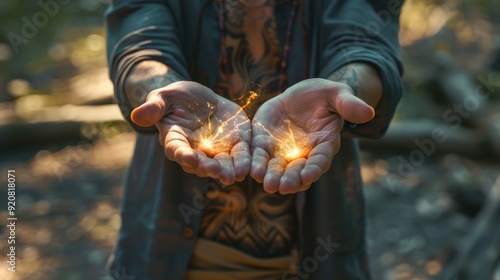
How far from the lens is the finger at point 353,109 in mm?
1635

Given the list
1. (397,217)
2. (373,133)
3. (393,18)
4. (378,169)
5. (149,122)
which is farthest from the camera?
(378,169)

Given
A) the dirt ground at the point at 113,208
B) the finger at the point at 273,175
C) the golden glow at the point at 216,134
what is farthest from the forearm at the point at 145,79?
the dirt ground at the point at 113,208

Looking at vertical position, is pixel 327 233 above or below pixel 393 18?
below

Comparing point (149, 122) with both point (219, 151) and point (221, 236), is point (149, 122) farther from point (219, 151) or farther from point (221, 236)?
point (221, 236)

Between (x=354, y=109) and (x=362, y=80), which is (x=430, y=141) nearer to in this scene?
(x=362, y=80)

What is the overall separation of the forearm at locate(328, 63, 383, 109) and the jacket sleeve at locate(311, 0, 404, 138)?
14 millimetres

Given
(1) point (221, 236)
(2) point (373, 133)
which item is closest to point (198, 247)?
(1) point (221, 236)

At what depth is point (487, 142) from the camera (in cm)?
493

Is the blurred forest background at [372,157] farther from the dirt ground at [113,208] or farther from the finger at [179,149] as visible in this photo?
the finger at [179,149]

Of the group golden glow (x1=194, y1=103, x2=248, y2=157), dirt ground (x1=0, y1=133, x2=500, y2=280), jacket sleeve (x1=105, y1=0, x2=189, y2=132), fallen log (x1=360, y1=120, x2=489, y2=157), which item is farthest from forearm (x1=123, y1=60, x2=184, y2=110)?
fallen log (x1=360, y1=120, x2=489, y2=157)

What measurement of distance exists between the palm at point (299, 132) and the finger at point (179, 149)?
0.44 feet

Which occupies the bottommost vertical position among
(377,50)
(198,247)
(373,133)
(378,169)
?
(378,169)

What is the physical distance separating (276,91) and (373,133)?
0.89 feet

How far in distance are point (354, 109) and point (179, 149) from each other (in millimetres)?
369
